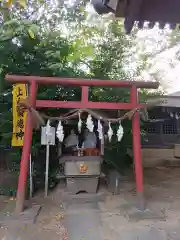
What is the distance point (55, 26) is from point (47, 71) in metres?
2.78

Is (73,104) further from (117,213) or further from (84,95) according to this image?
(117,213)

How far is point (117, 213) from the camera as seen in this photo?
22.4 feet

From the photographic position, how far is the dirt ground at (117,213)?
18.5ft

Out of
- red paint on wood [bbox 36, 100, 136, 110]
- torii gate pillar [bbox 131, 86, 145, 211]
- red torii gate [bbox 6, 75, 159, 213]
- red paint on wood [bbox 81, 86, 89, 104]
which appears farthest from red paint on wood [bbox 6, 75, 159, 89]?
red paint on wood [bbox 36, 100, 136, 110]

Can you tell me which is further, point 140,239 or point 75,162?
point 75,162

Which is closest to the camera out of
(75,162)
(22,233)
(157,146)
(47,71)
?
(22,233)

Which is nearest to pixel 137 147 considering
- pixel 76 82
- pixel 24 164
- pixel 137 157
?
pixel 137 157

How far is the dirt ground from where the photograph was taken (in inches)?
222

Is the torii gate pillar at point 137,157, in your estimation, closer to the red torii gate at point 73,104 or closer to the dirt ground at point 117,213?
the red torii gate at point 73,104

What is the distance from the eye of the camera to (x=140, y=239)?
17.2 feet

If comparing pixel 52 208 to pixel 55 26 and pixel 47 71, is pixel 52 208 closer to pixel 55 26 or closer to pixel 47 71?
pixel 47 71

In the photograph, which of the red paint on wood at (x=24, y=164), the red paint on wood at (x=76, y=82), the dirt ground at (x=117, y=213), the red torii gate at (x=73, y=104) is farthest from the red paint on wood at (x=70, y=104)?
the dirt ground at (x=117, y=213)

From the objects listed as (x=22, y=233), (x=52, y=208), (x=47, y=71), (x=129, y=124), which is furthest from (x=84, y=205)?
(x=47, y=71)

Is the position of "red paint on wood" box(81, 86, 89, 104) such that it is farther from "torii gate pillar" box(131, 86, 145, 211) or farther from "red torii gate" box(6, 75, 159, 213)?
"torii gate pillar" box(131, 86, 145, 211)
